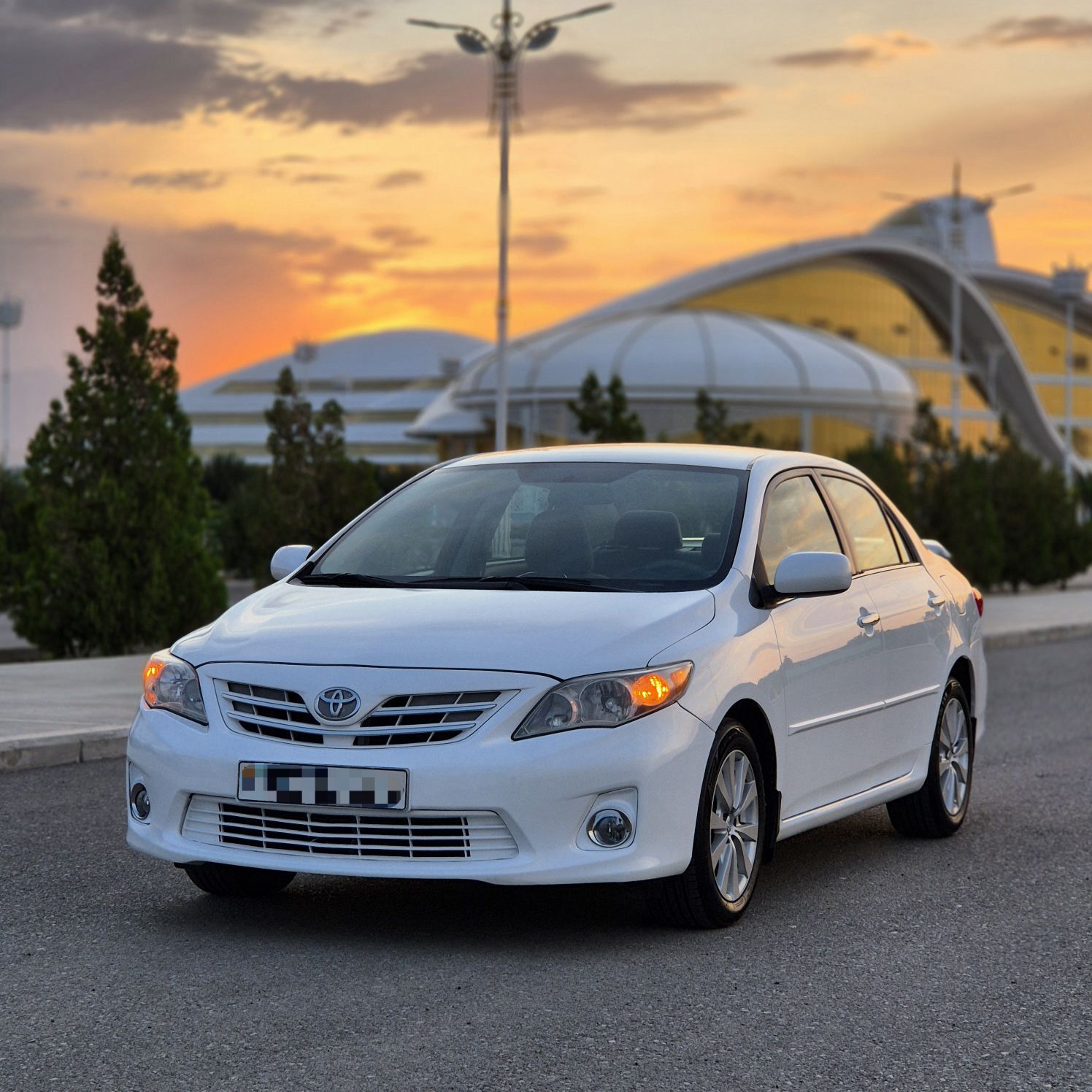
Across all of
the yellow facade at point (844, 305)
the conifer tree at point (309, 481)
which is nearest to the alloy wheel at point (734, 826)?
the conifer tree at point (309, 481)

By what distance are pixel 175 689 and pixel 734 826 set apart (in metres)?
1.85

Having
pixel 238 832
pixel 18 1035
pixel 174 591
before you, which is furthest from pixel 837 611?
pixel 174 591

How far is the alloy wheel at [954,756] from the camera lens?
26.1ft

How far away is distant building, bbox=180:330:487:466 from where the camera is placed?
11362cm

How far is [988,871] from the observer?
7.22m

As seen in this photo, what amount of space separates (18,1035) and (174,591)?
14.2 meters

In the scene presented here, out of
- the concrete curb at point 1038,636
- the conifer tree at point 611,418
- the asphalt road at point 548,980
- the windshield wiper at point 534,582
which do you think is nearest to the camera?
the asphalt road at point 548,980

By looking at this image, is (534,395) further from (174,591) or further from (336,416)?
(174,591)

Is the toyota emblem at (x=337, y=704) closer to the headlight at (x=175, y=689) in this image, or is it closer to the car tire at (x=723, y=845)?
the headlight at (x=175, y=689)

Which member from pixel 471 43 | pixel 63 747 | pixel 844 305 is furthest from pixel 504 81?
pixel 844 305

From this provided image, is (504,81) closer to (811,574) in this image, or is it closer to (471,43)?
(471,43)

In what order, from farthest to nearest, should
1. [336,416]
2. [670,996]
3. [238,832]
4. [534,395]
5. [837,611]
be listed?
[534,395], [336,416], [837,611], [238,832], [670,996]

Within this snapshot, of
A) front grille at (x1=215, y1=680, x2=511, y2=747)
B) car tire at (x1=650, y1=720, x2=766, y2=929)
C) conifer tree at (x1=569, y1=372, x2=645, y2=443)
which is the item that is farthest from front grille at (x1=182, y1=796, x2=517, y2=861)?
conifer tree at (x1=569, y1=372, x2=645, y2=443)

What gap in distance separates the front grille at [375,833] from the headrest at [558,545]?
1180 millimetres
